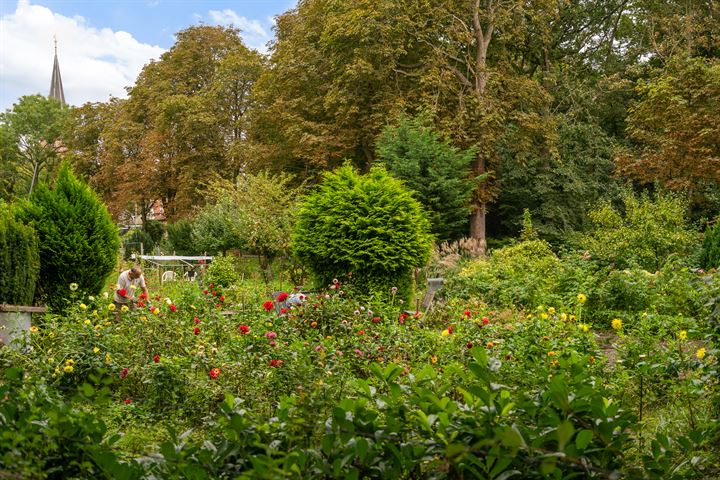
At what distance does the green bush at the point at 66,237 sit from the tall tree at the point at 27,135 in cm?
3554

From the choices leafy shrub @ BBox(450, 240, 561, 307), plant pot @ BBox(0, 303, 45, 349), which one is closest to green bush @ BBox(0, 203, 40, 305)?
plant pot @ BBox(0, 303, 45, 349)

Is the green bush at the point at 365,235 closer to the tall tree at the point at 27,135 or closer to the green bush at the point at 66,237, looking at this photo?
the green bush at the point at 66,237

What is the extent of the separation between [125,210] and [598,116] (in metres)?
25.0

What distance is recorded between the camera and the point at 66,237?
8094 millimetres

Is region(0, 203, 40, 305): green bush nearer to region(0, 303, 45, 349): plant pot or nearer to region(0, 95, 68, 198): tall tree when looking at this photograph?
region(0, 303, 45, 349): plant pot

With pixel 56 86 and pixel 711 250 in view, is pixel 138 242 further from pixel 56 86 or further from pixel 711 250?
pixel 56 86

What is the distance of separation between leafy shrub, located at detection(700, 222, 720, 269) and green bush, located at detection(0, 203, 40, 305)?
9492 mm

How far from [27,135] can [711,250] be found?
42856mm

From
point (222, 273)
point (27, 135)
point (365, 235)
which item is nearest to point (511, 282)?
point (365, 235)

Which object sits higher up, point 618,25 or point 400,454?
point 618,25

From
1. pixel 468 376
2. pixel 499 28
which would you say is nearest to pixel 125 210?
pixel 499 28

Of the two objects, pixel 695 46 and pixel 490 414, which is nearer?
pixel 490 414

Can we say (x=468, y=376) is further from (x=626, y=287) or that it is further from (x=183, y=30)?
(x=183, y=30)

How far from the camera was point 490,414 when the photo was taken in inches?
65.9
